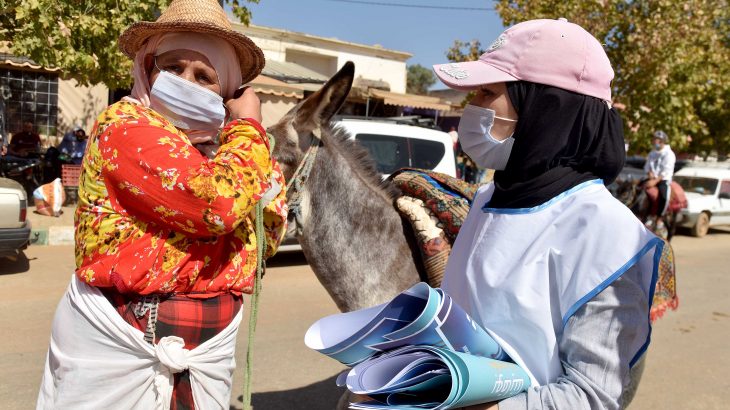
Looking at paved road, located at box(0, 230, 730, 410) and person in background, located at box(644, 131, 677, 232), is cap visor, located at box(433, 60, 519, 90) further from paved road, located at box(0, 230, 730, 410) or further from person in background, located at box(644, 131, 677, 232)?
person in background, located at box(644, 131, 677, 232)

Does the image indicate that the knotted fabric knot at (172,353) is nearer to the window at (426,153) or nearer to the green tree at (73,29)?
the window at (426,153)

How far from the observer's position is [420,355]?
3.88 ft

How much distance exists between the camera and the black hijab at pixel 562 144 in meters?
1.36

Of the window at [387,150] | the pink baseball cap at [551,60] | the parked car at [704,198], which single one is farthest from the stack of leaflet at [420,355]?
the parked car at [704,198]

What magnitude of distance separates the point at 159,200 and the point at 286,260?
7.24m

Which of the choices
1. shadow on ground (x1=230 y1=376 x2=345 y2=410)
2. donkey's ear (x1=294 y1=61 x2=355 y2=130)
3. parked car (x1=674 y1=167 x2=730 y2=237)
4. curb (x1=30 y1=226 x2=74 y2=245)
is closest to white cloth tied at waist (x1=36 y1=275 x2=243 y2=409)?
donkey's ear (x1=294 y1=61 x2=355 y2=130)

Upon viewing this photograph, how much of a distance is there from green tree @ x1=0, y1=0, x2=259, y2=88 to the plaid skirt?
299 inches

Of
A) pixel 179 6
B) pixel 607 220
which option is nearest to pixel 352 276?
pixel 179 6

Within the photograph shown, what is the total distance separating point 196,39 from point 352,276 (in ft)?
4.11

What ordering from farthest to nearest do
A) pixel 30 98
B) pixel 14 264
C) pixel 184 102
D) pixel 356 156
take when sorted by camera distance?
pixel 30 98 < pixel 14 264 < pixel 356 156 < pixel 184 102

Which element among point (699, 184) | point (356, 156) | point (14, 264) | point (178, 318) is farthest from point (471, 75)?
point (699, 184)

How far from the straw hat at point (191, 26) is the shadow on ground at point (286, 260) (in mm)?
6490

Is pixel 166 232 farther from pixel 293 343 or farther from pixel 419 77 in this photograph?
pixel 419 77

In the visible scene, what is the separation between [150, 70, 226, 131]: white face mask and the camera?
67.5 inches
